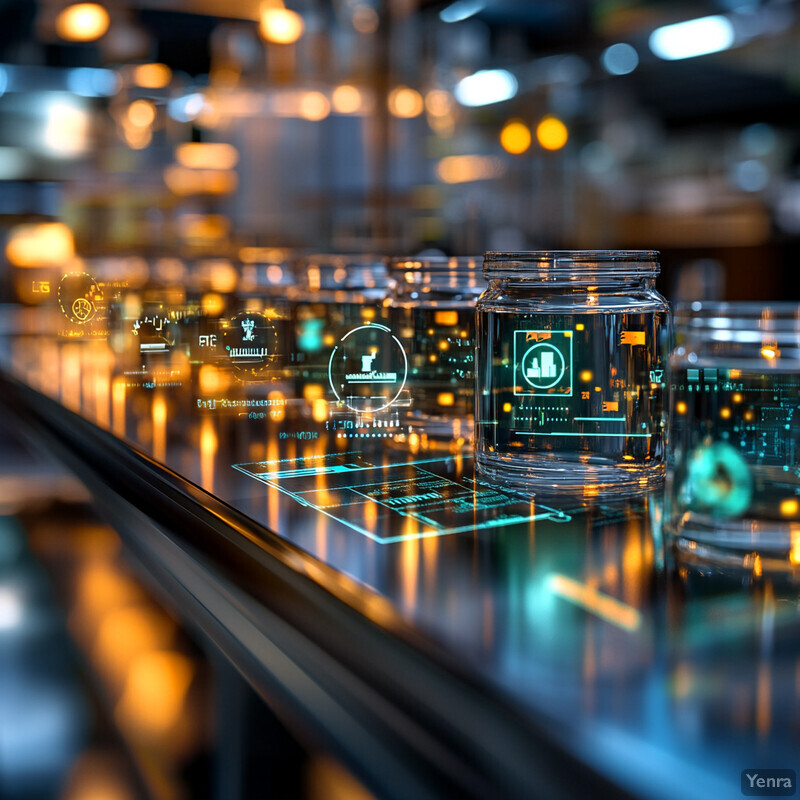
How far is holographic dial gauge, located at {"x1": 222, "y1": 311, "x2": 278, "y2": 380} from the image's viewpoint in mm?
863

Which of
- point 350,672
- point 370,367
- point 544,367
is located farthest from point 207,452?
point 350,672

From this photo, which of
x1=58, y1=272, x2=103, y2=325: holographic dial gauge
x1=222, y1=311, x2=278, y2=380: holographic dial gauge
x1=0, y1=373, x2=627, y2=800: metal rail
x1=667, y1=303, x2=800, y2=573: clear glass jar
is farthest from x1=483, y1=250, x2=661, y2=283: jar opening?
x1=58, y1=272, x2=103, y2=325: holographic dial gauge

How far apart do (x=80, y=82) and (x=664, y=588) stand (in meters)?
4.44

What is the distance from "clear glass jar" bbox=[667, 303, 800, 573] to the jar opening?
0.41 ft

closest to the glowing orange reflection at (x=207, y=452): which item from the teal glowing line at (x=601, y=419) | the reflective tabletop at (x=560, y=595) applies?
the reflective tabletop at (x=560, y=595)

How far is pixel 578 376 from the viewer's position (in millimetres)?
542

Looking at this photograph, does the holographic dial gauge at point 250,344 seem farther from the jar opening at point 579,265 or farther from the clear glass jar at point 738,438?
the clear glass jar at point 738,438

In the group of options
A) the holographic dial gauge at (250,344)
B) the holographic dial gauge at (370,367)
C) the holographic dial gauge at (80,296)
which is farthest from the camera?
the holographic dial gauge at (80,296)

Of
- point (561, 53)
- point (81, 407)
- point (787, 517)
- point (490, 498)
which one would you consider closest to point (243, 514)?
point (490, 498)

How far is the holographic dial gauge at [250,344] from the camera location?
863mm

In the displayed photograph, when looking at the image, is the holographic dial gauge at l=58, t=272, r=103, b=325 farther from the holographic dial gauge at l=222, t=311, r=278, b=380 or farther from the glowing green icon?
the glowing green icon

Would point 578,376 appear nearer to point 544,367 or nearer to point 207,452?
point 544,367

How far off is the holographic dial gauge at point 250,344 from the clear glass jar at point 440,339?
152 mm

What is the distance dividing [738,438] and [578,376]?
0.49 ft
